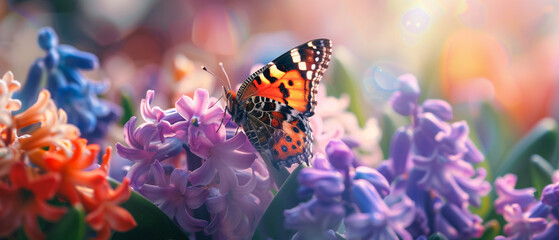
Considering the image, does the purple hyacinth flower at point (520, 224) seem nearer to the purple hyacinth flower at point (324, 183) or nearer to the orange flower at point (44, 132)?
the purple hyacinth flower at point (324, 183)

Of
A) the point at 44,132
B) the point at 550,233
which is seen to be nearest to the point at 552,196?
the point at 550,233

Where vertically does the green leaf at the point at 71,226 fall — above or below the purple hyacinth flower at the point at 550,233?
above

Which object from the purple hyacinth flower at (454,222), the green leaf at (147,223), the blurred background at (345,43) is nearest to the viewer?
the green leaf at (147,223)

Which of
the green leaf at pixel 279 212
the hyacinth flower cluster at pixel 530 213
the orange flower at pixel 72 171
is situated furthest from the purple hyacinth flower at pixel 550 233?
the orange flower at pixel 72 171

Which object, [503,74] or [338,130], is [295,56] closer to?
[338,130]

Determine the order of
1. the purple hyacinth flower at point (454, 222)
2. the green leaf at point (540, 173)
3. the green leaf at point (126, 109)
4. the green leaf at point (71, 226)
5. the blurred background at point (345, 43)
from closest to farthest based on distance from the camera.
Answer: the green leaf at point (71, 226)
the purple hyacinth flower at point (454, 222)
the green leaf at point (540, 173)
the green leaf at point (126, 109)
the blurred background at point (345, 43)

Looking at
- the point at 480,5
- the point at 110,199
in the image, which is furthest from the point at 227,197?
the point at 480,5

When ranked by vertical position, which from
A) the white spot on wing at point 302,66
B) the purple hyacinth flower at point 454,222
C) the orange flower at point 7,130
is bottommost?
the purple hyacinth flower at point 454,222
